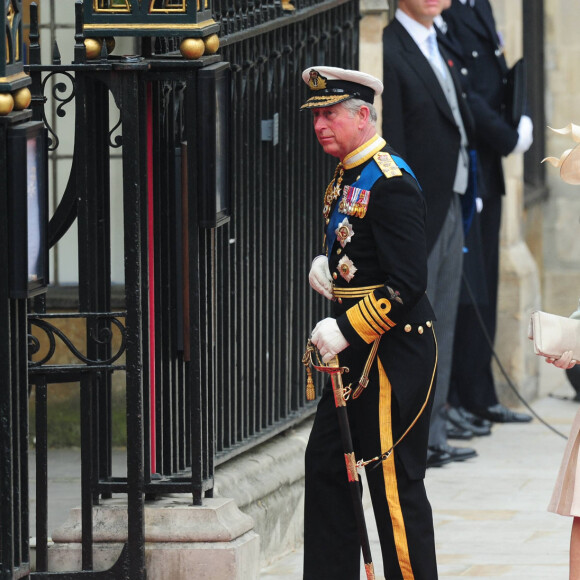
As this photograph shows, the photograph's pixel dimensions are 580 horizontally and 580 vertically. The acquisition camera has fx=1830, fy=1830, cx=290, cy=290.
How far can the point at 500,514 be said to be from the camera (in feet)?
25.7

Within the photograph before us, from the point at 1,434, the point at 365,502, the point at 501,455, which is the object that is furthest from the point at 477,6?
the point at 1,434

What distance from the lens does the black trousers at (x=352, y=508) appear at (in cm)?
558

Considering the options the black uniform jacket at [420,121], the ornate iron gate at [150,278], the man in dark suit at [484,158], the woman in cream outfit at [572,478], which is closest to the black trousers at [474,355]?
the man in dark suit at [484,158]

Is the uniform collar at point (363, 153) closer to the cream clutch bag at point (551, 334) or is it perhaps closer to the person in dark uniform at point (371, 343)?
the person in dark uniform at point (371, 343)

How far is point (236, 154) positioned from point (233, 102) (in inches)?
8.2

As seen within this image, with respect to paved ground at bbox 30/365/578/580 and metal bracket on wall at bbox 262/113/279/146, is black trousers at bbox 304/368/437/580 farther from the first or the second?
metal bracket on wall at bbox 262/113/279/146

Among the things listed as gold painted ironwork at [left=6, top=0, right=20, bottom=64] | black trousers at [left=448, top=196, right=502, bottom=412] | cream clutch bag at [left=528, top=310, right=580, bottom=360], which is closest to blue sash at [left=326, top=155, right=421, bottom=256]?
cream clutch bag at [left=528, top=310, right=580, bottom=360]

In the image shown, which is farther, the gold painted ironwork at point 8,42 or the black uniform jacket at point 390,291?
the black uniform jacket at point 390,291

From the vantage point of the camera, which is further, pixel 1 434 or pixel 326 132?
pixel 326 132

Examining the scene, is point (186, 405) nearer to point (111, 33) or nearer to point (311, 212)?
point (111, 33)

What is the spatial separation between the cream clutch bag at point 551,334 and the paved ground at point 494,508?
1414 millimetres

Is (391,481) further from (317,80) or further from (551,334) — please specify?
(317,80)

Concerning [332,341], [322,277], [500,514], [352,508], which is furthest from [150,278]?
[500,514]

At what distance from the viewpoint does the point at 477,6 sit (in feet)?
32.5
